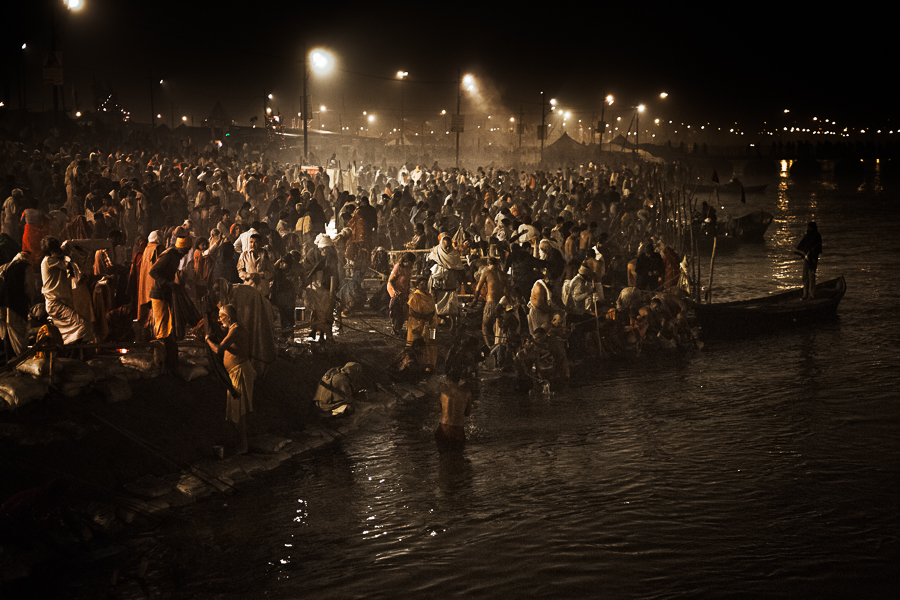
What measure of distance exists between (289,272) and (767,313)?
9782 millimetres

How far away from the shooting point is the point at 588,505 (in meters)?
8.09

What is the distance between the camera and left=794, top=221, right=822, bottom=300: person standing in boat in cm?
1722

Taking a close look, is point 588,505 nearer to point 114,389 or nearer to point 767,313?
point 114,389

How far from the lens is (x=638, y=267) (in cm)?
1455

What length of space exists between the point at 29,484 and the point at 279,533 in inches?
90.2

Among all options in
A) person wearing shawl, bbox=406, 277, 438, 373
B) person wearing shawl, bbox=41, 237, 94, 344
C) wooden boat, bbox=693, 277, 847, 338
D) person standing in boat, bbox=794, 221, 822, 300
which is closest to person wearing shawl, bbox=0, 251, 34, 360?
person wearing shawl, bbox=41, 237, 94, 344

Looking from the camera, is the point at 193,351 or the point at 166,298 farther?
the point at 193,351

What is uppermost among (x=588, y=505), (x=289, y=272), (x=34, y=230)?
(x=34, y=230)

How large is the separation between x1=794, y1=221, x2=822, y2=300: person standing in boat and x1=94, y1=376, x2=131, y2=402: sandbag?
1446 cm

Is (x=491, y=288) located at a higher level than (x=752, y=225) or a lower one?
lower

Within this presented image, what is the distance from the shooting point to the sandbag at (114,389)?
321 inches

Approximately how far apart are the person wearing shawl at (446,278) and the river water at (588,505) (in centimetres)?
211

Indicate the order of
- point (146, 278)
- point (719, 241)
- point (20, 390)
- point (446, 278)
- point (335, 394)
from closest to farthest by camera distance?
point (20, 390)
point (146, 278)
point (335, 394)
point (446, 278)
point (719, 241)

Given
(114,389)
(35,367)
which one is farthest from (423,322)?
(35,367)
